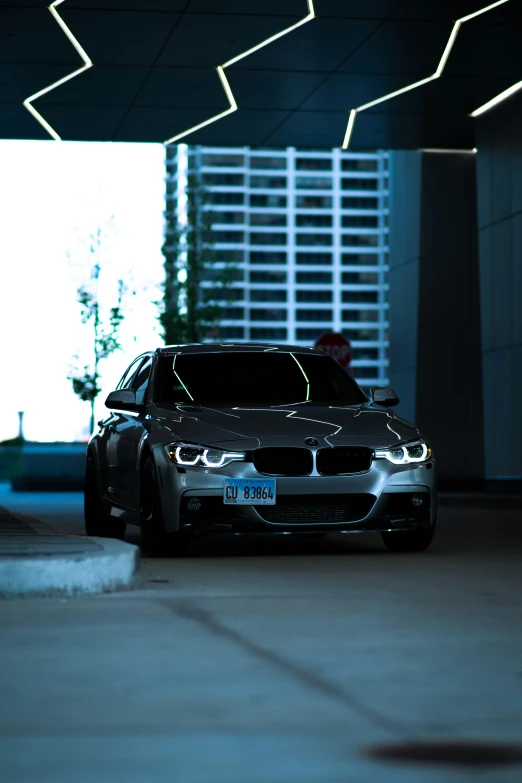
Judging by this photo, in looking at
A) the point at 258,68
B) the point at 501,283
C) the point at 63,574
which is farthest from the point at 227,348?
the point at 501,283

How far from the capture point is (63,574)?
7973 millimetres

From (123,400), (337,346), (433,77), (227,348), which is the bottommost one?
(123,400)

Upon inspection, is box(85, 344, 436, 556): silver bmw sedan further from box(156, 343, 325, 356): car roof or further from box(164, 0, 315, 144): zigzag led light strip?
box(164, 0, 315, 144): zigzag led light strip

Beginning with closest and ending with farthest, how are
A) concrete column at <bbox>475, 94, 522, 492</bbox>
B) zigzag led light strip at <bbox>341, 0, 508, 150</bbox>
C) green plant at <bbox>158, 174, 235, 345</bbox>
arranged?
zigzag led light strip at <bbox>341, 0, 508, 150</bbox>
concrete column at <bbox>475, 94, 522, 492</bbox>
green plant at <bbox>158, 174, 235, 345</bbox>

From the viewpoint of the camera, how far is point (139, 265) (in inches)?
1847

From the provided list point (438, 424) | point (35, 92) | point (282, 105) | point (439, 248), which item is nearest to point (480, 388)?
A: point (438, 424)

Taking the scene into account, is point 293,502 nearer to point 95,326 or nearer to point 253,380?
point 253,380

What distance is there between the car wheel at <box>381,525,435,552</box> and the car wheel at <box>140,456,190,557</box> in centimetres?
159

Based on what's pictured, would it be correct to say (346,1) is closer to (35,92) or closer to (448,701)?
(35,92)

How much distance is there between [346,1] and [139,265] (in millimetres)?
30596

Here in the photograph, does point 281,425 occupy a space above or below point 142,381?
below

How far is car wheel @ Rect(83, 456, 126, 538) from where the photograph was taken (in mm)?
12258

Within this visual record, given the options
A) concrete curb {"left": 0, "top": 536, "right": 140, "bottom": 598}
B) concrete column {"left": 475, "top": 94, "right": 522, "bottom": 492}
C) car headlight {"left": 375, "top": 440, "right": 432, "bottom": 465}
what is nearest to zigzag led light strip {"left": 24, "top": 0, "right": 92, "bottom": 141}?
concrete column {"left": 475, "top": 94, "right": 522, "bottom": 492}

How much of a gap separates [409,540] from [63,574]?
369cm
